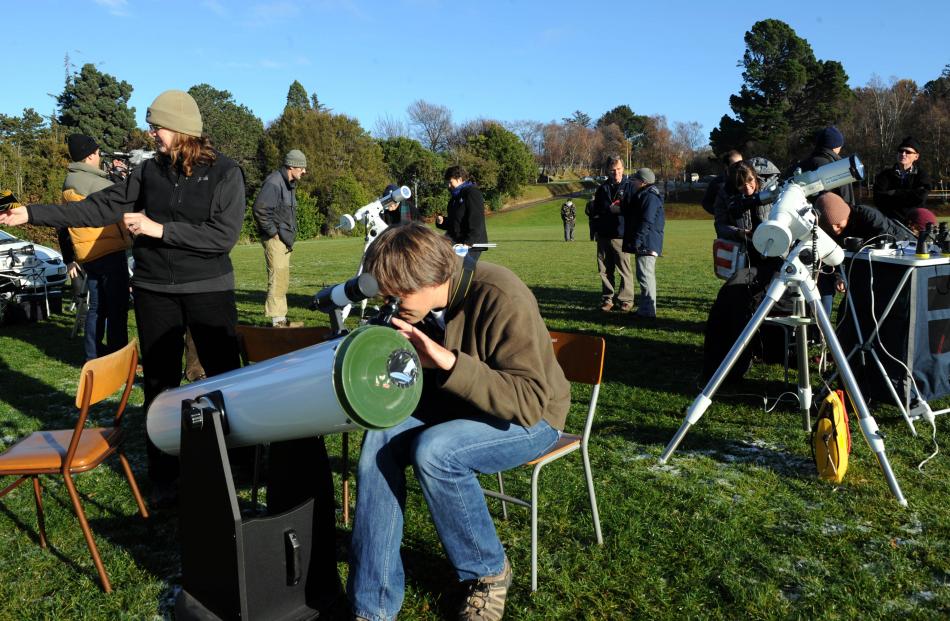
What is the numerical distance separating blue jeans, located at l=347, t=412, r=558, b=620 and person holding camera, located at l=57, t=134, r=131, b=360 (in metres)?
3.93

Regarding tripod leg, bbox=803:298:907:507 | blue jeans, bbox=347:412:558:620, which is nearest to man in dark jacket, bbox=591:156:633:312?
tripod leg, bbox=803:298:907:507

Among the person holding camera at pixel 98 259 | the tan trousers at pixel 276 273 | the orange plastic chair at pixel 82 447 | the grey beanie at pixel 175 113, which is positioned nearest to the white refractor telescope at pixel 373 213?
the person holding camera at pixel 98 259

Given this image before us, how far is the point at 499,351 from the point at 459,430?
35 cm

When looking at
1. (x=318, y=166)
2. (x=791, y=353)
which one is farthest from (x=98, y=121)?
(x=791, y=353)

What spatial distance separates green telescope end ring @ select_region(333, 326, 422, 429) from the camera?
6.14ft

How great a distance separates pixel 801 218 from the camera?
11.5ft

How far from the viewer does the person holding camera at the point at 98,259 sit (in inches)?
224

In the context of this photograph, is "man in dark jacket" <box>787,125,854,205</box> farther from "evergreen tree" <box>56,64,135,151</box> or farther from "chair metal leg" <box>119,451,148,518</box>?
"evergreen tree" <box>56,64,135,151</box>

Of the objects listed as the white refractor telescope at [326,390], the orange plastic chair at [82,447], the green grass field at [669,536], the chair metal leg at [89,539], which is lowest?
the green grass field at [669,536]

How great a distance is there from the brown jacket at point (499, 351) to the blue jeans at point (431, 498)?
19cm

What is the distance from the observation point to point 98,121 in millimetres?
59344

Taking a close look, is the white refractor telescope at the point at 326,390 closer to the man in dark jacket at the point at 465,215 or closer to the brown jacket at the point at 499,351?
the brown jacket at the point at 499,351

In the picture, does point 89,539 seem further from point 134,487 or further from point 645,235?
point 645,235

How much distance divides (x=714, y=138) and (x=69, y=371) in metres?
63.0
